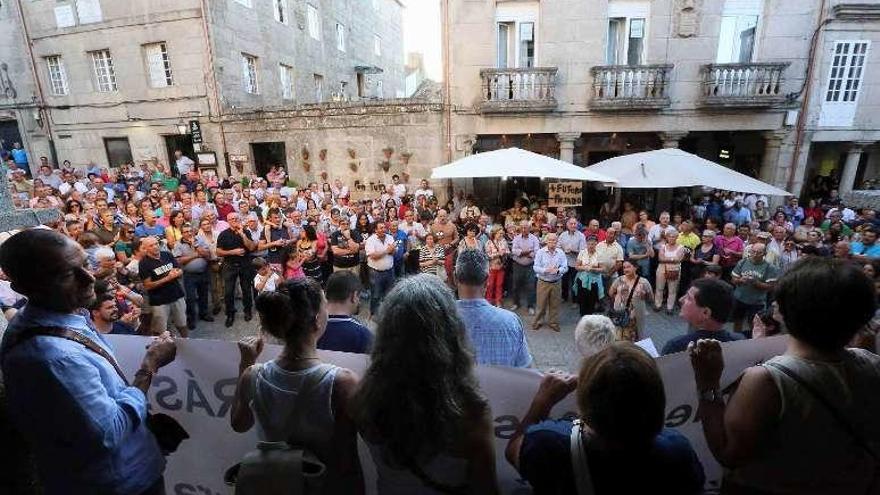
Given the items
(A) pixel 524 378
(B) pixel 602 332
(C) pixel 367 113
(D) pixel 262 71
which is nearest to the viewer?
(A) pixel 524 378

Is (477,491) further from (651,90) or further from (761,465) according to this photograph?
(651,90)

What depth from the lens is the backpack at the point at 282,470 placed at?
1.60 m

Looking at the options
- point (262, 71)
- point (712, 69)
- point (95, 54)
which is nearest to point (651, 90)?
point (712, 69)

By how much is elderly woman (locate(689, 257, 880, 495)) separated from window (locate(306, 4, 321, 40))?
2241 cm

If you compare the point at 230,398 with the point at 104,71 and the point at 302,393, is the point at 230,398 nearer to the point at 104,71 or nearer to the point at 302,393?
the point at 302,393

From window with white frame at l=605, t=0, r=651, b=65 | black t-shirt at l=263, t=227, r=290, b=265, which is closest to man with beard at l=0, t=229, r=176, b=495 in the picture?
black t-shirt at l=263, t=227, r=290, b=265

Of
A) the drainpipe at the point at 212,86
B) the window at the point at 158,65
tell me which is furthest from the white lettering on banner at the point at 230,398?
the window at the point at 158,65

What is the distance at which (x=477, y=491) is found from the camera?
1.54m

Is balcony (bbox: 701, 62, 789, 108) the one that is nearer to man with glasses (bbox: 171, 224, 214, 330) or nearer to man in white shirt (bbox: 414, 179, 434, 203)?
man in white shirt (bbox: 414, 179, 434, 203)

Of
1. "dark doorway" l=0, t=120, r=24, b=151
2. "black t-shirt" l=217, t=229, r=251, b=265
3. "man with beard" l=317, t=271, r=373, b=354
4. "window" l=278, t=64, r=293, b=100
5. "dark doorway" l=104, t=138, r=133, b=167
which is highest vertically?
"window" l=278, t=64, r=293, b=100

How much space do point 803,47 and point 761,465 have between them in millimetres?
15007

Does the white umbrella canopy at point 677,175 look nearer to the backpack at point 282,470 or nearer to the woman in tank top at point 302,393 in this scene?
the woman in tank top at point 302,393

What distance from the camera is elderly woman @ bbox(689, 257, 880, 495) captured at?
146 centimetres

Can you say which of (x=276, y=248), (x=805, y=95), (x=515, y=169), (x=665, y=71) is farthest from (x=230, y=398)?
(x=805, y=95)
